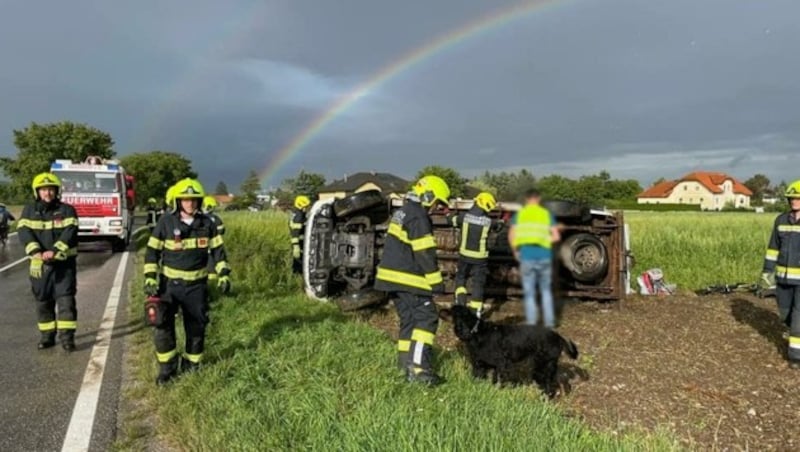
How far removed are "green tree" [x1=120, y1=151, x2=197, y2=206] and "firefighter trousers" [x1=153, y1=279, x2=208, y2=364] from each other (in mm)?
58705

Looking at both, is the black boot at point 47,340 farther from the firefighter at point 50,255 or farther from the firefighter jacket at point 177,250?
the firefighter jacket at point 177,250

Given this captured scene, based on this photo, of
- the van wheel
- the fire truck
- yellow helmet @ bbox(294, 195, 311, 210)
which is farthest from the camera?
the fire truck

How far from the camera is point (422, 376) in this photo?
15.3 ft

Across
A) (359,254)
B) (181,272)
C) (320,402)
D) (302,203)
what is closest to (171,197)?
(181,272)

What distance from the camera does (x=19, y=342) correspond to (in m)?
6.59

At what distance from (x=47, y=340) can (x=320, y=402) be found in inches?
160

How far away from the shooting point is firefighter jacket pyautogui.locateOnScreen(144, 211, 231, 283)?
5.03m

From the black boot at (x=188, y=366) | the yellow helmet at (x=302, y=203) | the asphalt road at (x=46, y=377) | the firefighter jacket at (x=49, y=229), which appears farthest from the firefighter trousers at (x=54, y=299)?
the yellow helmet at (x=302, y=203)

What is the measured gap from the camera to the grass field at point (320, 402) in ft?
10.9

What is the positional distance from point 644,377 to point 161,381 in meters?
4.41

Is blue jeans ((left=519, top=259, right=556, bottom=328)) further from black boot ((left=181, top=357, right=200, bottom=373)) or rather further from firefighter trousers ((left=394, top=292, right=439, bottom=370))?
black boot ((left=181, top=357, right=200, bottom=373))

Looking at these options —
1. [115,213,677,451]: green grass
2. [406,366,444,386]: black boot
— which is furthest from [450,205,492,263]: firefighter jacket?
[406,366,444,386]: black boot

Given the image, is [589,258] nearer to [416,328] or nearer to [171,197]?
[416,328]

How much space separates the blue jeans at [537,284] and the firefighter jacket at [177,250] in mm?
4590
